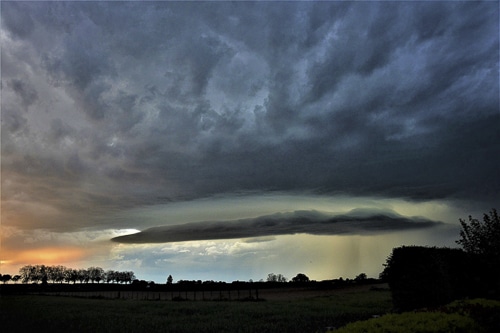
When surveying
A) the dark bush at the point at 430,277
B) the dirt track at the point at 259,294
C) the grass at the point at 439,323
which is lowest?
the dirt track at the point at 259,294

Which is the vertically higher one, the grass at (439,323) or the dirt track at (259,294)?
the grass at (439,323)

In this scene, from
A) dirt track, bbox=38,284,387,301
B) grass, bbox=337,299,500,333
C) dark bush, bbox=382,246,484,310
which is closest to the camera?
grass, bbox=337,299,500,333

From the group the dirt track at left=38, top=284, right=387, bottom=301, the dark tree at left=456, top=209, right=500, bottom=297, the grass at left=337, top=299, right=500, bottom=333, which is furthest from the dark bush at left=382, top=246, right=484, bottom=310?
the dirt track at left=38, top=284, right=387, bottom=301

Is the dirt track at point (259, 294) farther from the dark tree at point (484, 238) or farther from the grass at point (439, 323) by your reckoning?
the grass at point (439, 323)

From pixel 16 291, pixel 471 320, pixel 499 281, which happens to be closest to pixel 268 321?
pixel 499 281

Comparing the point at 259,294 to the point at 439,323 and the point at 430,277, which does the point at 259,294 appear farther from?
the point at 439,323

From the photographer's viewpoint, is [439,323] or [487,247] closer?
[439,323]

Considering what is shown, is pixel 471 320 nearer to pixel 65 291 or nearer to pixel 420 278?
pixel 420 278

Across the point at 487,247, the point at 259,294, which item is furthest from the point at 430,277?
the point at 259,294

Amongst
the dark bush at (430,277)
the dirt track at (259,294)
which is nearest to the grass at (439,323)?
the dark bush at (430,277)

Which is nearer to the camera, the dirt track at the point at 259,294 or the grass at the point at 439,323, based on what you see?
the grass at the point at 439,323

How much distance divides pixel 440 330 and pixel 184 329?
19.1m

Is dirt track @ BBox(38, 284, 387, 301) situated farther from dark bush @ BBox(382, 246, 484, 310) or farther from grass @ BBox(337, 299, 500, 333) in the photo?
grass @ BBox(337, 299, 500, 333)

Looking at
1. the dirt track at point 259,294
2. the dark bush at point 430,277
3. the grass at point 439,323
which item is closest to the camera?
the grass at point 439,323
